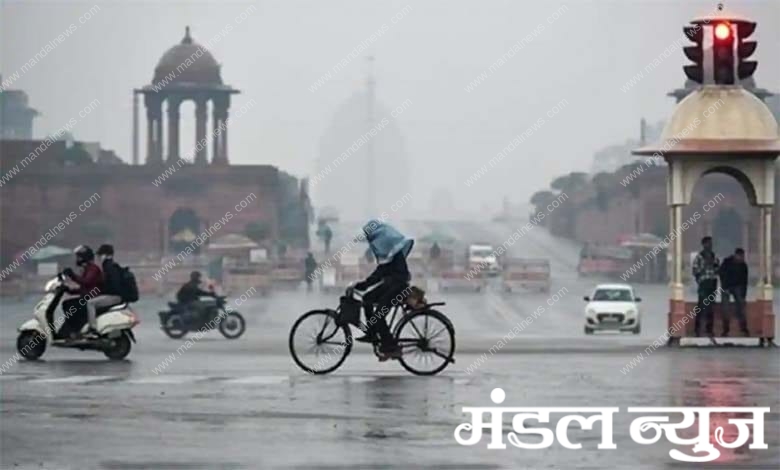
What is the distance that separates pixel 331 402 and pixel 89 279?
828cm

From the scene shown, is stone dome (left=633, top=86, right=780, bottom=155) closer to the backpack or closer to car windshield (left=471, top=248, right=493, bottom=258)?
the backpack

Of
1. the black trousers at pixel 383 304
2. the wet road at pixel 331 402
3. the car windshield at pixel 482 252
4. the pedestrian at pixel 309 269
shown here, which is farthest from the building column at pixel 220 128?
the black trousers at pixel 383 304

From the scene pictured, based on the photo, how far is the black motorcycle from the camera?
123ft

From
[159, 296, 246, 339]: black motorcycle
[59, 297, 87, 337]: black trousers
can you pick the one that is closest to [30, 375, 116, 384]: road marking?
[59, 297, 87, 337]: black trousers

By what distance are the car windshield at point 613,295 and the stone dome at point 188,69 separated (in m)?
71.8

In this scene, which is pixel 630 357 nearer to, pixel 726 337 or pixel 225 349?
pixel 726 337

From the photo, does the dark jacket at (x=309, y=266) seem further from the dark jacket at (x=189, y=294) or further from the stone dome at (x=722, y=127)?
the stone dome at (x=722, y=127)

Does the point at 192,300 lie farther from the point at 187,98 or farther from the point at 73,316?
the point at 187,98

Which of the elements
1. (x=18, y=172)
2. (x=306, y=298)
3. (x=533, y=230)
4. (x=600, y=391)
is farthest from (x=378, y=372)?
(x=533, y=230)

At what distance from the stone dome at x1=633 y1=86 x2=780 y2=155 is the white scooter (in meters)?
7.37

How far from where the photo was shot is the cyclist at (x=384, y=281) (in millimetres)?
21469

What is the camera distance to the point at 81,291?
2580 cm

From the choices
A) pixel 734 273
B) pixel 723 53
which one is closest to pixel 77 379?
pixel 723 53

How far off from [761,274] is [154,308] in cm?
3133
